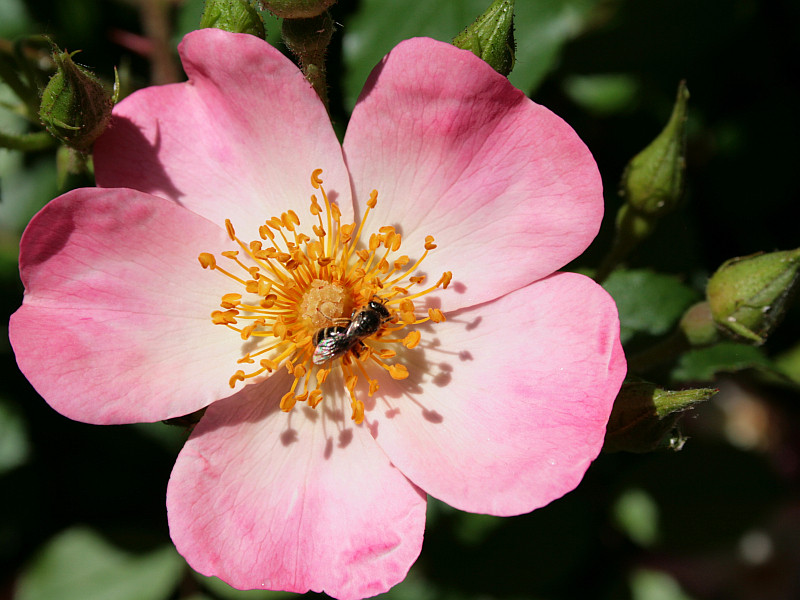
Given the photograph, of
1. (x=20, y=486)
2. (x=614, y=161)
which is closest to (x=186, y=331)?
(x=20, y=486)

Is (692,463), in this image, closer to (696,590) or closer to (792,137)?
(696,590)

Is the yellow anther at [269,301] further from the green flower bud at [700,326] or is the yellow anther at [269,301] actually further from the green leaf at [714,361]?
the green leaf at [714,361]

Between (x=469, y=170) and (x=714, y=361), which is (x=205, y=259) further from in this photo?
(x=714, y=361)

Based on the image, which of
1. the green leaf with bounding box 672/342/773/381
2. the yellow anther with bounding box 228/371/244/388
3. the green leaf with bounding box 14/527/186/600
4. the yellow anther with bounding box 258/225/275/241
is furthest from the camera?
the green leaf with bounding box 14/527/186/600

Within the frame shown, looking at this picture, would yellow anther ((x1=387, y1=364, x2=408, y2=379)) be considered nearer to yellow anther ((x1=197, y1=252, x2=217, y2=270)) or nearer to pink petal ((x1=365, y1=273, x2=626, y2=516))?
pink petal ((x1=365, y1=273, x2=626, y2=516))

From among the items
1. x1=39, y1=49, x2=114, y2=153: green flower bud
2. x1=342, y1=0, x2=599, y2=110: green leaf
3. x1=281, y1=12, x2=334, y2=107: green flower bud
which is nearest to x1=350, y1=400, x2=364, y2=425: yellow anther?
x1=281, y1=12, x2=334, y2=107: green flower bud

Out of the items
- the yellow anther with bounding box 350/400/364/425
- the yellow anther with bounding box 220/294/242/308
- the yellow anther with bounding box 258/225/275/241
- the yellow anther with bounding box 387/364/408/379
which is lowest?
the yellow anther with bounding box 350/400/364/425
